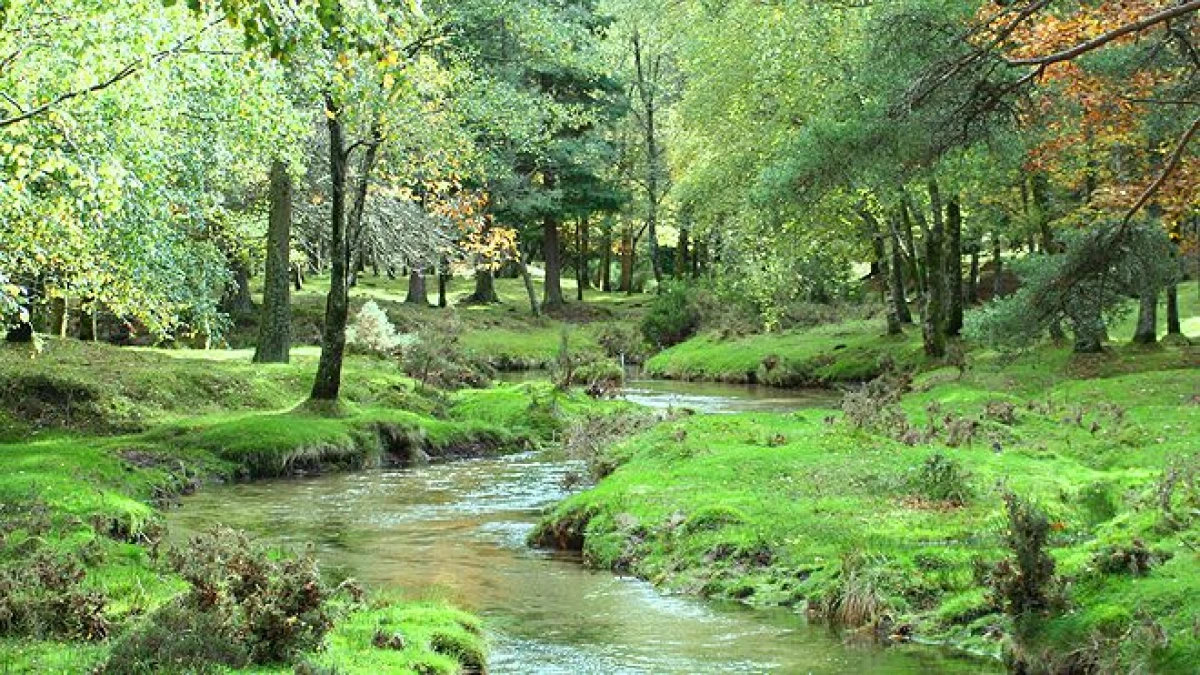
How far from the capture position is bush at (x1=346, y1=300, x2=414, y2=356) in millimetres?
39156

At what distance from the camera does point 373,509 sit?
20.3 m

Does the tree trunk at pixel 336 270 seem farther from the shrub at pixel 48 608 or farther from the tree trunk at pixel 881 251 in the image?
the tree trunk at pixel 881 251

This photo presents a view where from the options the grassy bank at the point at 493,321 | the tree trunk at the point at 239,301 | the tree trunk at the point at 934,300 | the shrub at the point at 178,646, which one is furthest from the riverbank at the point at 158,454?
the tree trunk at the point at 934,300

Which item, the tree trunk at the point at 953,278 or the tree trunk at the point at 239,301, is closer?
the tree trunk at the point at 953,278

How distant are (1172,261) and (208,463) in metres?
18.5

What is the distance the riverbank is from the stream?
0.91 meters

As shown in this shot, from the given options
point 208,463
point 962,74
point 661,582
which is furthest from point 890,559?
point 208,463

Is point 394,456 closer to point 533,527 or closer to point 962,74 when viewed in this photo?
point 533,527

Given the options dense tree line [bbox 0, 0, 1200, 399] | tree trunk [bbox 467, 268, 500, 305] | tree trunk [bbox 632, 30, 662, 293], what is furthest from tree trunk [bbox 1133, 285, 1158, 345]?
tree trunk [bbox 467, 268, 500, 305]

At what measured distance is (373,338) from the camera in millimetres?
39344

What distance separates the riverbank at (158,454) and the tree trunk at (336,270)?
2.44 ft

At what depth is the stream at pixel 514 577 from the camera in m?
11.5

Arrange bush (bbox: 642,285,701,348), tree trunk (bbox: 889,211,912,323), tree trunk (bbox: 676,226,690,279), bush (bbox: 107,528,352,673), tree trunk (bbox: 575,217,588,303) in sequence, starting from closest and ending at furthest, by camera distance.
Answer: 1. bush (bbox: 107,528,352,673)
2. tree trunk (bbox: 889,211,912,323)
3. bush (bbox: 642,285,701,348)
4. tree trunk (bbox: 676,226,690,279)
5. tree trunk (bbox: 575,217,588,303)

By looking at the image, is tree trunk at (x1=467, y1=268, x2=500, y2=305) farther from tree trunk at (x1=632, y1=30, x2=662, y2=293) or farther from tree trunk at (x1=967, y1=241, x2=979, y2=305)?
tree trunk at (x1=967, y1=241, x2=979, y2=305)
